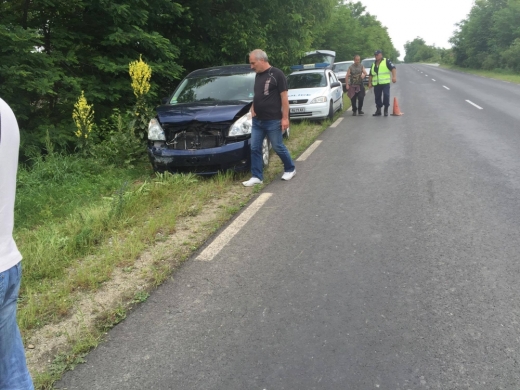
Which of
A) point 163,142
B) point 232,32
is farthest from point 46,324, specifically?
point 232,32

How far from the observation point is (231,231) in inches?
199

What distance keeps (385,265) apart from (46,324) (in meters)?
2.78

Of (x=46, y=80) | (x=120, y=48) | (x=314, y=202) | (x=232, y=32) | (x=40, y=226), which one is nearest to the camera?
(x=40, y=226)

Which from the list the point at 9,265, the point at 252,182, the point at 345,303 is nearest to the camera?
the point at 9,265

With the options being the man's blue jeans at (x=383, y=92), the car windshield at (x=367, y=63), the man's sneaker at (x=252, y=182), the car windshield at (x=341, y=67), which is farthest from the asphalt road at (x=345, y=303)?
the car windshield at (x=367, y=63)

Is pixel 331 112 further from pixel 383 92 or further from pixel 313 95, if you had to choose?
pixel 383 92

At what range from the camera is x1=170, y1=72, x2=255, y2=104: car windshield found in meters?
8.09

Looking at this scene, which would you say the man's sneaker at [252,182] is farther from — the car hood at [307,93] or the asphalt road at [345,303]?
the car hood at [307,93]

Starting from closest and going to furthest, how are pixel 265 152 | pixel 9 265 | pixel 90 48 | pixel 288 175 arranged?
pixel 9 265 → pixel 288 175 → pixel 265 152 → pixel 90 48

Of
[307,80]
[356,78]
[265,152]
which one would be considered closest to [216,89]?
[265,152]

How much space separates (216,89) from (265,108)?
6.37ft

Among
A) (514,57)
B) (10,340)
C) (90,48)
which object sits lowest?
(514,57)

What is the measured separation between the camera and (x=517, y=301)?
3.37 meters

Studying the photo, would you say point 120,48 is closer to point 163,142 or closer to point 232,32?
point 163,142
